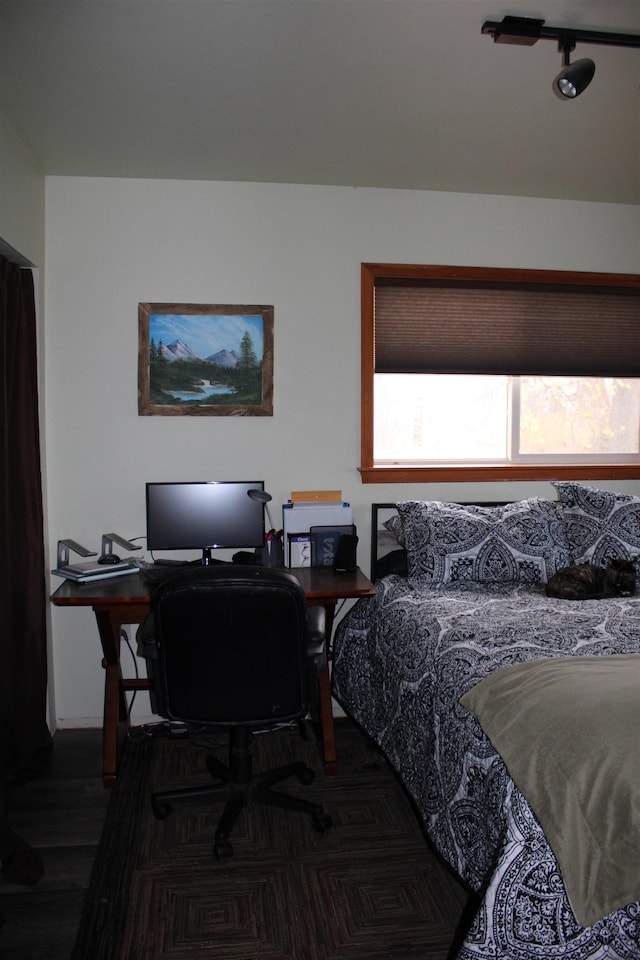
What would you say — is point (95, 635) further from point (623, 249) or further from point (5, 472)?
point (623, 249)

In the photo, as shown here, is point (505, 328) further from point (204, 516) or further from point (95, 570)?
point (95, 570)

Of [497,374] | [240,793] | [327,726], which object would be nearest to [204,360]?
[497,374]

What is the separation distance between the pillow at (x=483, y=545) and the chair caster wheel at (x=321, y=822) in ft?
3.37

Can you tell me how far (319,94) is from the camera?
248cm

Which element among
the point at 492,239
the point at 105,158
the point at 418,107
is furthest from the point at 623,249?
the point at 105,158

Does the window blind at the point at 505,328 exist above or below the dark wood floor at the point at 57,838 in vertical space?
above

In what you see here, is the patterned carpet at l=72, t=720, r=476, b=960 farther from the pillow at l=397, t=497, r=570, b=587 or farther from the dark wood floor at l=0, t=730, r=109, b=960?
the pillow at l=397, t=497, r=570, b=587

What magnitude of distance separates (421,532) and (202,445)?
46.0 inches

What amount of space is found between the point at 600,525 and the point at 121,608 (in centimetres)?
217

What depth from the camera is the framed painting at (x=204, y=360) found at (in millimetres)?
3283

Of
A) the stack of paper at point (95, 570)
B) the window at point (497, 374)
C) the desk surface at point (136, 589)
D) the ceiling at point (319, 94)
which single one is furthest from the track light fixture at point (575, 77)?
the stack of paper at point (95, 570)

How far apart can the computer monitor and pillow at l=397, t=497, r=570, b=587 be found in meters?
0.75

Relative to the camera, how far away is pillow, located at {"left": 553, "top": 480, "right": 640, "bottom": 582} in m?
3.01

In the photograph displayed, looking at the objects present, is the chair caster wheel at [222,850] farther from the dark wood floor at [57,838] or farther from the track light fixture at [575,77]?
the track light fixture at [575,77]
